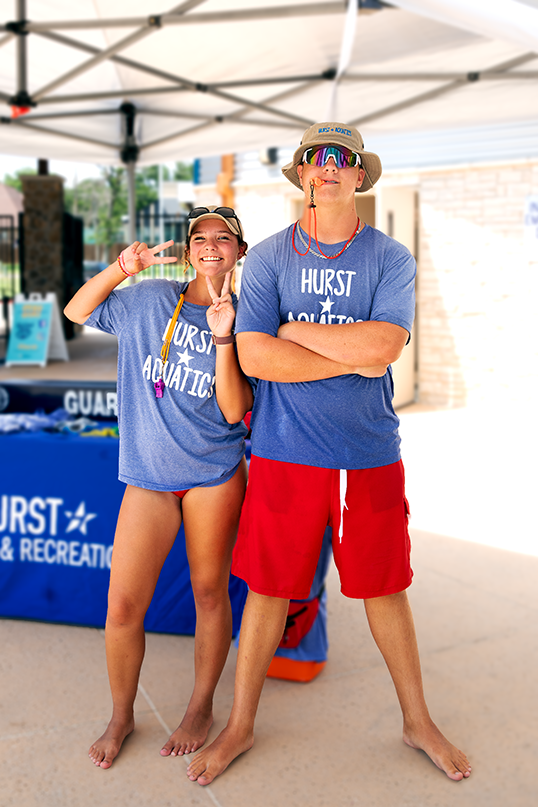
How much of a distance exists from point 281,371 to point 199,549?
26.3 inches

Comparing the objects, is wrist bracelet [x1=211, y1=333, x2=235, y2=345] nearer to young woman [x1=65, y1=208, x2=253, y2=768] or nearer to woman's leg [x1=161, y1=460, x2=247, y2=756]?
young woman [x1=65, y1=208, x2=253, y2=768]

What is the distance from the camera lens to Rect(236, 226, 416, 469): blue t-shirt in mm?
2166

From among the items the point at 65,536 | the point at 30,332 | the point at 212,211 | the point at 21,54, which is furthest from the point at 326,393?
the point at 30,332

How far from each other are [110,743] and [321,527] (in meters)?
0.97

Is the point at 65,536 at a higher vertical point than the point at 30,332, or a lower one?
lower

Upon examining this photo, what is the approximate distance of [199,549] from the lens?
7.80 feet

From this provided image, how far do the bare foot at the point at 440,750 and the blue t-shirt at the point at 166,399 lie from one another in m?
1.03

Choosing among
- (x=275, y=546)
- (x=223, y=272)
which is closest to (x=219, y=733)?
(x=275, y=546)

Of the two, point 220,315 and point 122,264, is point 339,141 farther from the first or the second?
point 122,264

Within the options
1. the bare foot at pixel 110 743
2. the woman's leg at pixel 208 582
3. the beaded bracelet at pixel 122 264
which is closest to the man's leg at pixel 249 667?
the woman's leg at pixel 208 582

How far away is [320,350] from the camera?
210cm

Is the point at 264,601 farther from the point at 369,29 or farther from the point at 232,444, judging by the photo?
the point at 369,29

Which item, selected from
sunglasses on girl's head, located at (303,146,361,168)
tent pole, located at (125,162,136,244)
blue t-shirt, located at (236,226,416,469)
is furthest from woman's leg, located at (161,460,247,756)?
tent pole, located at (125,162,136,244)

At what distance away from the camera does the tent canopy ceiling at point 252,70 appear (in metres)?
4.76
